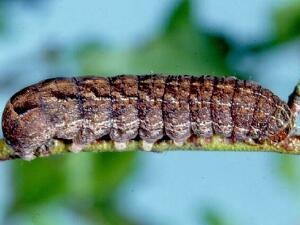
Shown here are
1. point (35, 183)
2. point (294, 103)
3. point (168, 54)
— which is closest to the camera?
point (294, 103)

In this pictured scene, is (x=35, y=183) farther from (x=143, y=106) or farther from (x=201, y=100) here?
(x=201, y=100)

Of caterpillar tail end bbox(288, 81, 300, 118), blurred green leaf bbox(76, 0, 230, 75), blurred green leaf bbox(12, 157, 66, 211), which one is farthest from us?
blurred green leaf bbox(76, 0, 230, 75)

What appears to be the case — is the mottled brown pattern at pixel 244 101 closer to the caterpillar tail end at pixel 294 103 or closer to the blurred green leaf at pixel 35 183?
the caterpillar tail end at pixel 294 103

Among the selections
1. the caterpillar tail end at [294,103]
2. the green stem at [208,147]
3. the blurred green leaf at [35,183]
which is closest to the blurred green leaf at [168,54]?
the blurred green leaf at [35,183]

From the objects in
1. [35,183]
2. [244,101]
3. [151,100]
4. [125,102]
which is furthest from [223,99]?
[35,183]

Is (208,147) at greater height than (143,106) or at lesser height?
greater

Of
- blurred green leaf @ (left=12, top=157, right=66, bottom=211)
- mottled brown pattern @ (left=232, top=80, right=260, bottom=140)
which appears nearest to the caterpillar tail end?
mottled brown pattern @ (left=232, top=80, right=260, bottom=140)

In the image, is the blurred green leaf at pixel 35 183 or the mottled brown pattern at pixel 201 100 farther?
the blurred green leaf at pixel 35 183

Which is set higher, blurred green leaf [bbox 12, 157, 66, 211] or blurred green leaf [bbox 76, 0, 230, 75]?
blurred green leaf [bbox 76, 0, 230, 75]

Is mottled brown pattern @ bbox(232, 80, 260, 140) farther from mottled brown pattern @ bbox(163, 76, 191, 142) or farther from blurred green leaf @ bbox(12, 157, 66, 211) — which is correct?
blurred green leaf @ bbox(12, 157, 66, 211)

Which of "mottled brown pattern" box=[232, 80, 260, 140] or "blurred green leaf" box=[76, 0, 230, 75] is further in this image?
"blurred green leaf" box=[76, 0, 230, 75]
